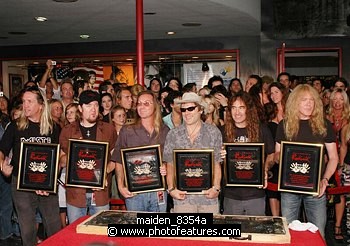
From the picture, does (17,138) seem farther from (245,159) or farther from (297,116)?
(297,116)

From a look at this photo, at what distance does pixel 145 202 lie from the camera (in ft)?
15.2

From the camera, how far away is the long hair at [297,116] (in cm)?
446

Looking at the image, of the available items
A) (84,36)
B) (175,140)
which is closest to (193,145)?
(175,140)

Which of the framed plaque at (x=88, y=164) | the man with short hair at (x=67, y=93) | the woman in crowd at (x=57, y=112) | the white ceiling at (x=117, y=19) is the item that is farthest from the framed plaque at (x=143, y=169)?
the white ceiling at (x=117, y=19)

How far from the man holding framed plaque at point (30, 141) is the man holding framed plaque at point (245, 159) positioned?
5.86 feet

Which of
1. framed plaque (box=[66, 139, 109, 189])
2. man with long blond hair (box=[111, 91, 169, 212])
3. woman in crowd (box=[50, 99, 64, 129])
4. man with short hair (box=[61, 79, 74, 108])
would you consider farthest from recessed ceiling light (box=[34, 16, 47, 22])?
framed plaque (box=[66, 139, 109, 189])

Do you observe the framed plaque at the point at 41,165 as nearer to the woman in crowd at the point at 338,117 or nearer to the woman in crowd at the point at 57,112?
the woman in crowd at the point at 57,112

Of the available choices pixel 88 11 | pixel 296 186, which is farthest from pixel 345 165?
pixel 88 11

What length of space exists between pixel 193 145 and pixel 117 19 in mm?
5398

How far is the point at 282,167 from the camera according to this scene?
4.42m

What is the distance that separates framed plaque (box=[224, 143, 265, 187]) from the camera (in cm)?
445

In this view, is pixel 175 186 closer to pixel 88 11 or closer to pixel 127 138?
pixel 127 138

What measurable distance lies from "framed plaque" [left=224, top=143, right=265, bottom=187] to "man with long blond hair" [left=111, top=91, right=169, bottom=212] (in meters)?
0.67

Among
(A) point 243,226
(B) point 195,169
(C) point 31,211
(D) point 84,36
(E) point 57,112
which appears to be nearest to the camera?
(A) point 243,226
